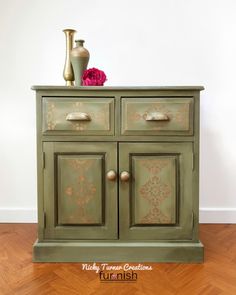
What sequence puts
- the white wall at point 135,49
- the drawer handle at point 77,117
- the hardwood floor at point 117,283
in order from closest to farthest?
the hardwood floor at point 117,283, the drawer handle at point 77,117, the white wall at point 135,49

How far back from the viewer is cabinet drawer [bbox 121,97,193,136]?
61.0 inches

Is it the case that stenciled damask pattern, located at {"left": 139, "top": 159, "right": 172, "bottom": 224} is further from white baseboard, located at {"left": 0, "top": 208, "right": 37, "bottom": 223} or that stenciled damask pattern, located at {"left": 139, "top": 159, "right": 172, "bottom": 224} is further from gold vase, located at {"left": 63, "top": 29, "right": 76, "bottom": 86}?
white baseboard, located at {"left": 0, "top": 208, "right": 37, "bottom": 223}

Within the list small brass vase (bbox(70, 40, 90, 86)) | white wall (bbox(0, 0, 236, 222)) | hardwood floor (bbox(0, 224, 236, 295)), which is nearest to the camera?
hardwood floor (bbox(0, 224, 236, 295))

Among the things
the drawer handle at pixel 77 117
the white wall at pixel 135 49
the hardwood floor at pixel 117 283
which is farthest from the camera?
the white wall at pixel 135 49

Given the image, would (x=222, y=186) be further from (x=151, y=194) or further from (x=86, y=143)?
(x=86, y=143)

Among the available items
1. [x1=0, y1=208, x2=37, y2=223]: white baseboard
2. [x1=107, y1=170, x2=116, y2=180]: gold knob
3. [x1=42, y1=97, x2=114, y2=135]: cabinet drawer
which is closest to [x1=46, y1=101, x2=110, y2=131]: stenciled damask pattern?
[x1=42, y1=97, x2=114, y2=135]: cabinet drawer

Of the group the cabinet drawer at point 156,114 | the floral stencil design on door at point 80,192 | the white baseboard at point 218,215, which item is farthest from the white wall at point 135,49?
the floral stencil design on door at point 80,192

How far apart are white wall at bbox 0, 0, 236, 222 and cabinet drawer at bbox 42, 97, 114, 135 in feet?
2.28

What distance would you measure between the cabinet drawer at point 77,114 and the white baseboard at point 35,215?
3.12 ft

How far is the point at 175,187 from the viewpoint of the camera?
1.60 meters

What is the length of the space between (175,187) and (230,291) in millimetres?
541

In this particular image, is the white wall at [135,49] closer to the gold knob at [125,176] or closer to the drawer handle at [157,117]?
the drawer handle at [157,117]

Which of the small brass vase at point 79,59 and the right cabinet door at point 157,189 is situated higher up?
the small brass vase at point 79,59

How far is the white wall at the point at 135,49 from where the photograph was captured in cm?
214
